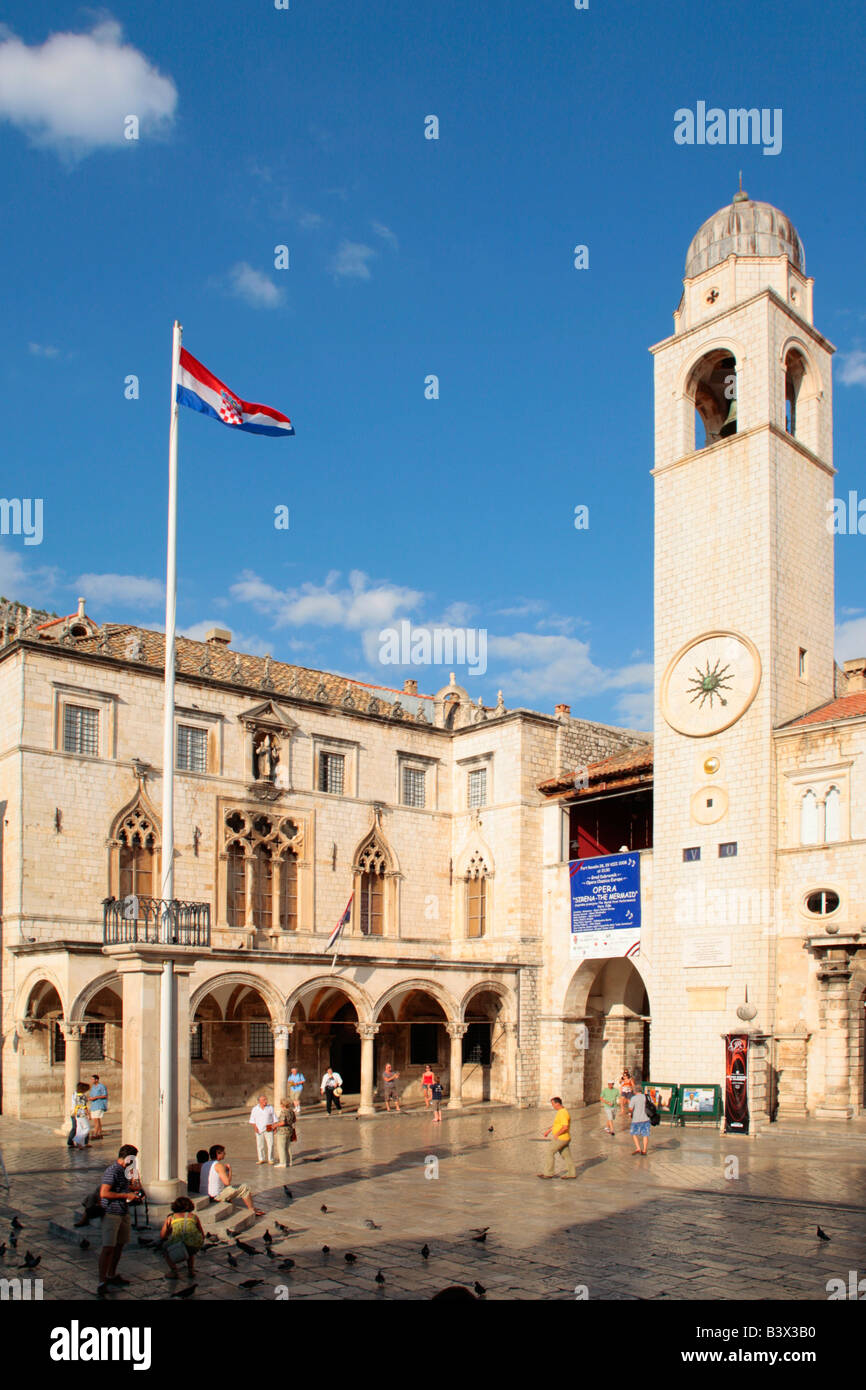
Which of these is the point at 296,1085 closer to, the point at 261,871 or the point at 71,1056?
the point at 71,1056

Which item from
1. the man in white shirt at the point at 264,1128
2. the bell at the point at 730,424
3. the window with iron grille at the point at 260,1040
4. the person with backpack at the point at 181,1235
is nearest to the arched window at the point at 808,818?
the bell at the point at 730,424

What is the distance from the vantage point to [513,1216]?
656 inches

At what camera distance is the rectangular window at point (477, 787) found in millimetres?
40906

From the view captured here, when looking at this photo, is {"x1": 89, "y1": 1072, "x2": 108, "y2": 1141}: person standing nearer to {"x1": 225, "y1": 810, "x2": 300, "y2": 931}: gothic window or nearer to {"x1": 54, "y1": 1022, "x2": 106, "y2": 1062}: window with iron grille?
{"x1": 54, "y1": 1022, "x2": 106, "y2": 1062}: window with iron grille

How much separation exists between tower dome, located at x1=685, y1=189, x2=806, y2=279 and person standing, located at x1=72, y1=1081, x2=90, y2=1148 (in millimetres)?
27532

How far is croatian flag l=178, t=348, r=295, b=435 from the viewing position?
1798 cm

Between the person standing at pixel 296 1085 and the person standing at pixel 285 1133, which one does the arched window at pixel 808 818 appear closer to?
the person standing at pixel 296 1085

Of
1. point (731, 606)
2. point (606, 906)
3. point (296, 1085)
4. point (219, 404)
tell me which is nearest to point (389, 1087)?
point (296, 1085)

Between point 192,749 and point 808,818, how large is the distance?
17.3 m

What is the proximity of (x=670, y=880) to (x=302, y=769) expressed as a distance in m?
12.1

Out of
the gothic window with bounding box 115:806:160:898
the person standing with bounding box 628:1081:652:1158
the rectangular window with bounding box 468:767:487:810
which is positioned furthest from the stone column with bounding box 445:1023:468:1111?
the person standing with bounding box 628:1081:652:1158

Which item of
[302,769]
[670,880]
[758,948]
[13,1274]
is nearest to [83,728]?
[302,769]

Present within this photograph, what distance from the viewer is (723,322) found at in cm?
3388

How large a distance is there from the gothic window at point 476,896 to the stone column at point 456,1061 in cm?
392
